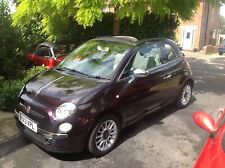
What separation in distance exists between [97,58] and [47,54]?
15.9 feet

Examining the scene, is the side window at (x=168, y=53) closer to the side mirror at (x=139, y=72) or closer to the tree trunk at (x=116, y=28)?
the side mirror at (x=139, y=72)

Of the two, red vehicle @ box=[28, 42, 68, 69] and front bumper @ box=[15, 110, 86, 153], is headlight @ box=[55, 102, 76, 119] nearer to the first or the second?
front bumper @ box=[15, 110, 86, 153]

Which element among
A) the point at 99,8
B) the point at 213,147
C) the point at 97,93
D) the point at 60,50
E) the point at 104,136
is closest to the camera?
the point at 213,147

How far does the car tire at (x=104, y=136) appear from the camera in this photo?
4.52 meters

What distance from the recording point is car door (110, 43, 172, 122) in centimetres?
498

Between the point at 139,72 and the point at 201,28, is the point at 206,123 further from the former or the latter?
the point at 201,28

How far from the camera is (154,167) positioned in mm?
4504

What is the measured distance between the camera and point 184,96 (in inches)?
275

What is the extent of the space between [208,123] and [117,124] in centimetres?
196

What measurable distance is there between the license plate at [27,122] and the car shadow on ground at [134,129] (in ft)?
1.74

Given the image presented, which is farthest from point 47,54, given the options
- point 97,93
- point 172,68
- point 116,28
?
Result: point 97,93

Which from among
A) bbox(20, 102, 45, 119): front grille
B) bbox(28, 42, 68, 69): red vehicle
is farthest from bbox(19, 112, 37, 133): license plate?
bbox(28, 42, 68, 69): red vehicle

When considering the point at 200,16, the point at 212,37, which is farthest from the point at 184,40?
the point at 212,37

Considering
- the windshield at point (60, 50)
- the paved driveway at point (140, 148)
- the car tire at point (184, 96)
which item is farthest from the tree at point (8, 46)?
the car tire at point (184, 96)
